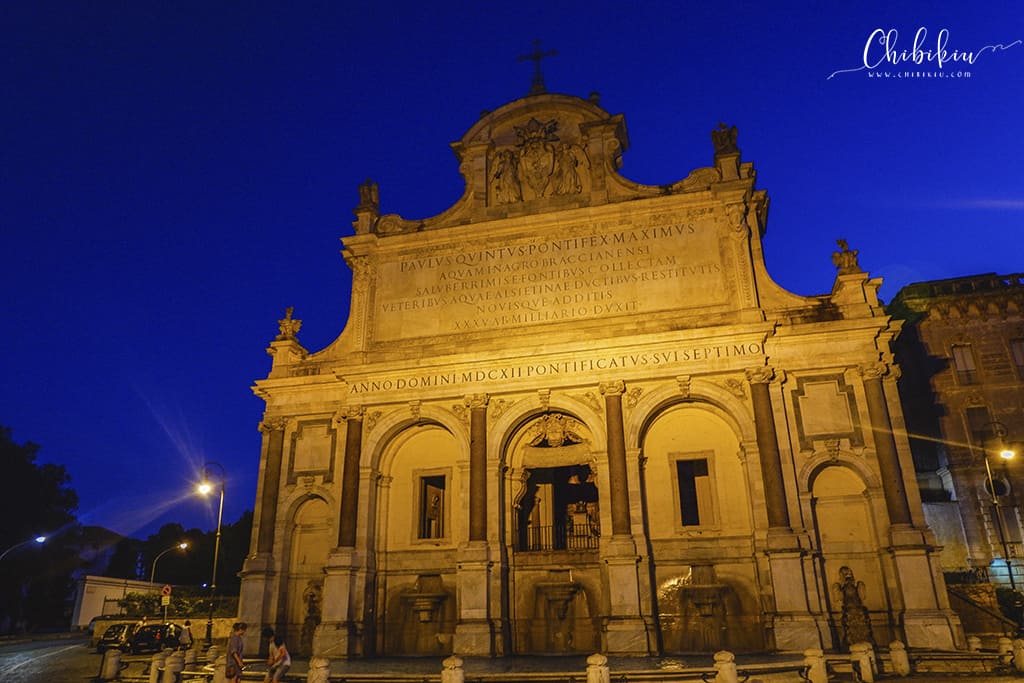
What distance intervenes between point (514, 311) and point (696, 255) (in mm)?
6336

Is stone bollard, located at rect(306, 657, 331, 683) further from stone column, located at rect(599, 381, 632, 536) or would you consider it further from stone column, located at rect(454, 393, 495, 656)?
stone column, located at rect(599, 381, 632, 536)

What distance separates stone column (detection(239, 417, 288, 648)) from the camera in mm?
23188

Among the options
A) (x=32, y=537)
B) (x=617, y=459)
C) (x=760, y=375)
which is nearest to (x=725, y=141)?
(x=760, y=375)

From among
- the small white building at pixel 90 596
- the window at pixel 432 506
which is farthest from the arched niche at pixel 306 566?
the small white building at pixel 90 596

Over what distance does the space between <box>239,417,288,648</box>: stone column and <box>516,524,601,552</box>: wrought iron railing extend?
328 inches

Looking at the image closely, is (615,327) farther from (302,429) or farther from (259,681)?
(259,681)

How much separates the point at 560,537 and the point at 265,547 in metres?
9.93

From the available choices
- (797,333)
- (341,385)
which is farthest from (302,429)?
(797,333)

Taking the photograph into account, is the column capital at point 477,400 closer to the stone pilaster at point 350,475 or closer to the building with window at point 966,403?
the stone pilaster at point 350,475

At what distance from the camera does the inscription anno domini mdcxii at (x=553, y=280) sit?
23891 mm

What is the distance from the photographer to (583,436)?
2353 cm

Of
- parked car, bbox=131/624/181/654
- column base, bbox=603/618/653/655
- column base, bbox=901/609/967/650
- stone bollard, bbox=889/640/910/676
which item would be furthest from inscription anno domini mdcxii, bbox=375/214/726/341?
parked car, bbox=131/624/181/654

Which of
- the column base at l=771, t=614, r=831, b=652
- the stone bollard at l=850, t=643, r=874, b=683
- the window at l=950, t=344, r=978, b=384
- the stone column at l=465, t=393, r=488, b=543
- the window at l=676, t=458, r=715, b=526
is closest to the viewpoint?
the stone bollard at l=850, t=643, r=874, b=683

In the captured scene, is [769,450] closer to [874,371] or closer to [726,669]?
[874,371]
